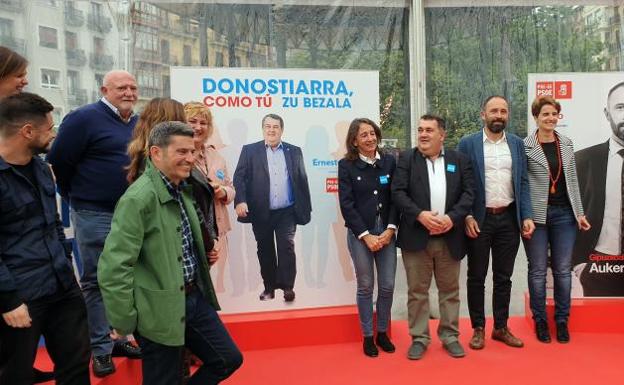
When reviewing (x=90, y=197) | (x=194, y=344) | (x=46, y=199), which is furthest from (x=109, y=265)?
(x=90, y=197)

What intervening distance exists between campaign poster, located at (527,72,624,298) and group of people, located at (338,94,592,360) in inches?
17.6

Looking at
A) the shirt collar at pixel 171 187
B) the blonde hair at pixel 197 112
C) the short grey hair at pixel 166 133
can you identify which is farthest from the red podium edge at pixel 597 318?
the short grey hair at pixel 166 133

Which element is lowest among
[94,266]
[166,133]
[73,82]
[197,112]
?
[94,266]

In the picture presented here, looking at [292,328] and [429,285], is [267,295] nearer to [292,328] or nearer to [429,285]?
[292,328]

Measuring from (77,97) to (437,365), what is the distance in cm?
370

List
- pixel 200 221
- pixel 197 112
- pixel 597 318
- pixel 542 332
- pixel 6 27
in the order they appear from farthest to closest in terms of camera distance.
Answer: pixel 6 27
pixel 597 318
pixel 542 332
pixel 197 112
pixel 200 221

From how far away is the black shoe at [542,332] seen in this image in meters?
3.44

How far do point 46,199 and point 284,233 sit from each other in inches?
70.9

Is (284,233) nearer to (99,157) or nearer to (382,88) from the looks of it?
(99,157)

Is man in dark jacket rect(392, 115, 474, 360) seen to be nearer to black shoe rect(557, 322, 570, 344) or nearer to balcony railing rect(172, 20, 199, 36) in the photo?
black shoe rect(557, 322, 570, 344)

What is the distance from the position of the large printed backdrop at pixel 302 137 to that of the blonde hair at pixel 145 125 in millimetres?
973

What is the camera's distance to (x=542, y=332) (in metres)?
3.46

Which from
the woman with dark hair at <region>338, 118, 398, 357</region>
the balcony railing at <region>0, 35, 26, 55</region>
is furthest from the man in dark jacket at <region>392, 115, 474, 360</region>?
the balcony railing at <region>0, 35, 26, 55</region>

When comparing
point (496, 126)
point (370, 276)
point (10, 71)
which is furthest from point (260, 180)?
point (10, 71)
